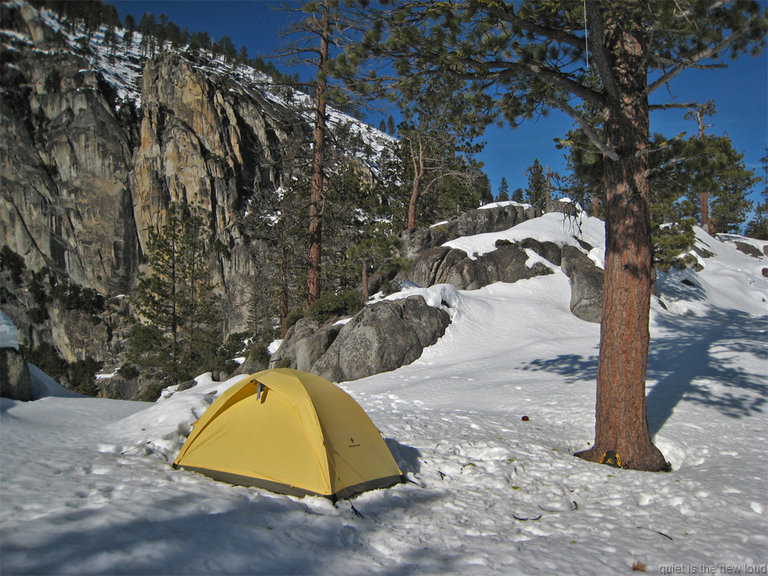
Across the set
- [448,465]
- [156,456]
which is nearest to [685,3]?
[448,465]

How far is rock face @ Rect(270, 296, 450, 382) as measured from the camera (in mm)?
13898

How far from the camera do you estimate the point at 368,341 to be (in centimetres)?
1407

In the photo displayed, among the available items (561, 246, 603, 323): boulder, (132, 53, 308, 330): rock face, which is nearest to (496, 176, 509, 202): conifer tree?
(132, 53, 308, 330): rock face

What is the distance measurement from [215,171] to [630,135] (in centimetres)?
6681

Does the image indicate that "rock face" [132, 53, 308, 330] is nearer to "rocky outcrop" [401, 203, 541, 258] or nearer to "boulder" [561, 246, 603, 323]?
"rocky outcrop" [401, 203, 541, 258]

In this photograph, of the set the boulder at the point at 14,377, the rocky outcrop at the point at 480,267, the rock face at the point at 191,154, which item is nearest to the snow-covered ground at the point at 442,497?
the boulder at the point at 14,377

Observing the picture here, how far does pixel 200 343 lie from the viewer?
2605 centimetres

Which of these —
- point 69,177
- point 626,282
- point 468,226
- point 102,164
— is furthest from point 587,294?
point 69,177

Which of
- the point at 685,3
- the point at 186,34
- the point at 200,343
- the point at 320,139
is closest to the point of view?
the point at 685,3

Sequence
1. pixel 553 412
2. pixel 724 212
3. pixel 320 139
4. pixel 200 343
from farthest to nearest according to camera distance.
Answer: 1. pixel 724 212
2. pixel 200 343
3. pixel 320 139
4. pixel 553 412

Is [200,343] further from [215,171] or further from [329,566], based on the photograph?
[215,171]

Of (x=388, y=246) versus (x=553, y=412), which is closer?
(x=553, y=412)

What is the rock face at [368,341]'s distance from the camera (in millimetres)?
13898

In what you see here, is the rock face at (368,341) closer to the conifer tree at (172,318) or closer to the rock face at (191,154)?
the conifer tree at (172,318)
